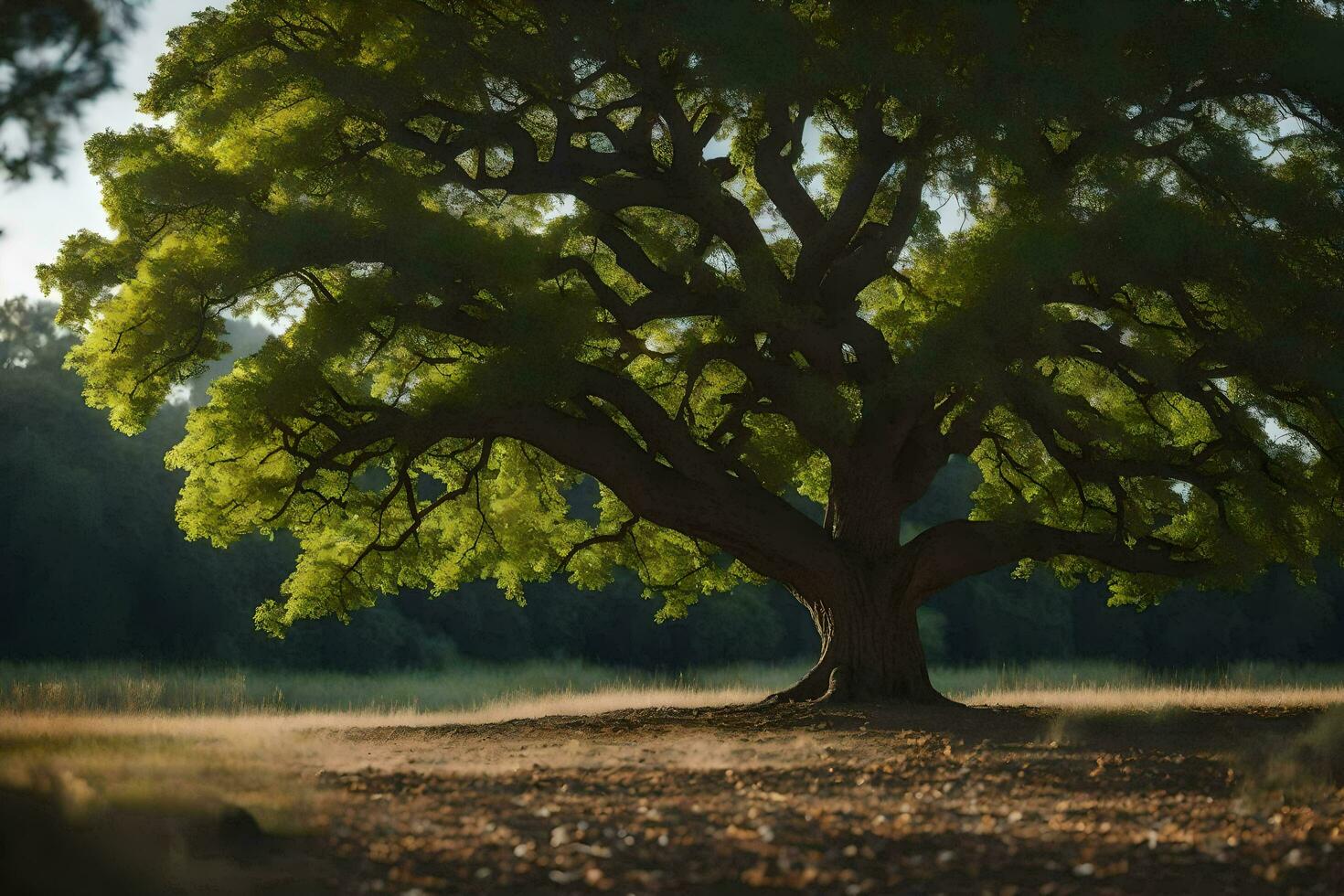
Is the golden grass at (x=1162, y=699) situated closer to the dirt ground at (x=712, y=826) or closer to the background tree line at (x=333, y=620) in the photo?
the dirt ground at (x=712, y=826)

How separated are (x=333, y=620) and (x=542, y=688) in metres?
5.89

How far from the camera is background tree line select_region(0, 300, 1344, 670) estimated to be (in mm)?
22609

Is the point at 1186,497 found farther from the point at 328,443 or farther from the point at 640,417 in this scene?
the point at 328,443

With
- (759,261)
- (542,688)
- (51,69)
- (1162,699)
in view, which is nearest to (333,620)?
(542,688)

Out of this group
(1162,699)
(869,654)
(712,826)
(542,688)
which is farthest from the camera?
(542,688)

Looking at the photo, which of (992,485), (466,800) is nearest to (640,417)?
(992,485)

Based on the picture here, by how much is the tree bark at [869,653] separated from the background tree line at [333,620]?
14.9 metres

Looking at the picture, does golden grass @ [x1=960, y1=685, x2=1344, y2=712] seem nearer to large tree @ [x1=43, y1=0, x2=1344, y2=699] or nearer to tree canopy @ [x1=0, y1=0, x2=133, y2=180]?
large tree @ [x1=43, y1=0, x2=1344, y2=699]

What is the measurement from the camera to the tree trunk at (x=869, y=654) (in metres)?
11.4

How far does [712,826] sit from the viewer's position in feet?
16.8

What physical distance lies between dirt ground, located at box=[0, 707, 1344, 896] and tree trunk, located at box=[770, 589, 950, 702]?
327 cm

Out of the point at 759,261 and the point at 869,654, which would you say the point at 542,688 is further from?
the point at 759,261

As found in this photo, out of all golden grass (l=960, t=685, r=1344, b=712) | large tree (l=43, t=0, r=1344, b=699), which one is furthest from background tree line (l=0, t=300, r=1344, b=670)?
large tree (l=43, t=0, r=1344, b=699)

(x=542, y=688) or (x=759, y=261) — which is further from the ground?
(x=759, y=261)
